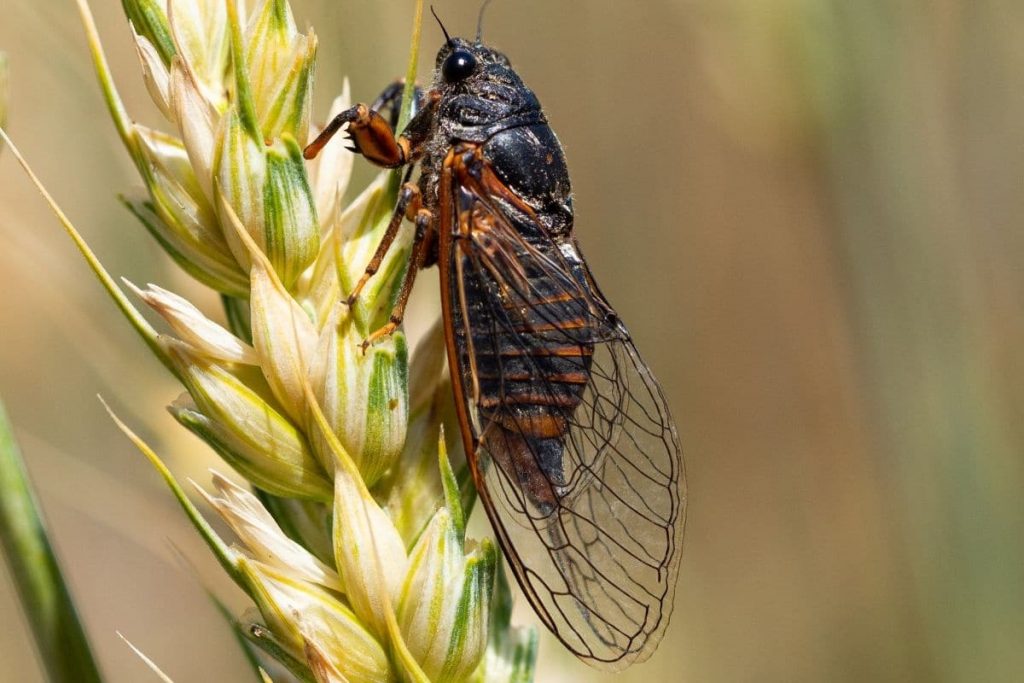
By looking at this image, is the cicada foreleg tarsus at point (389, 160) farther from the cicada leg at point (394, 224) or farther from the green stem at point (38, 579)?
the green stem at point (38, 579)

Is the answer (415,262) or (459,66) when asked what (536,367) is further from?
(459,66)

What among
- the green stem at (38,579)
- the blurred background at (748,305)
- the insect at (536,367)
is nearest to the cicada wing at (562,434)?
the insect at (536,367)

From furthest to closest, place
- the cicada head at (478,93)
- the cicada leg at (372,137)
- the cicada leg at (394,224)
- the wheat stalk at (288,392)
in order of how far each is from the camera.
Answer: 1. the cicada head at (478,93)
2. the cicada leg at (372,137)
3. the cicada leg at (394,224)
4. the wheat stalk at (288,392)

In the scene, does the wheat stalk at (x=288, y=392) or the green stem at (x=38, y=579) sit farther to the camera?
the wheat stalk at (x=288, y=392)

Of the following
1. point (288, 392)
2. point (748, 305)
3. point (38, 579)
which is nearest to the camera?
point (38, 579)

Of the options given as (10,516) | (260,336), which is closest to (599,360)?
(260,336)

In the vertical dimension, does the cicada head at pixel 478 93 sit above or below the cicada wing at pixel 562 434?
above

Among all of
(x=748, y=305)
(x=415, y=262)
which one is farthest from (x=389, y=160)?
(x=748, y=305)
